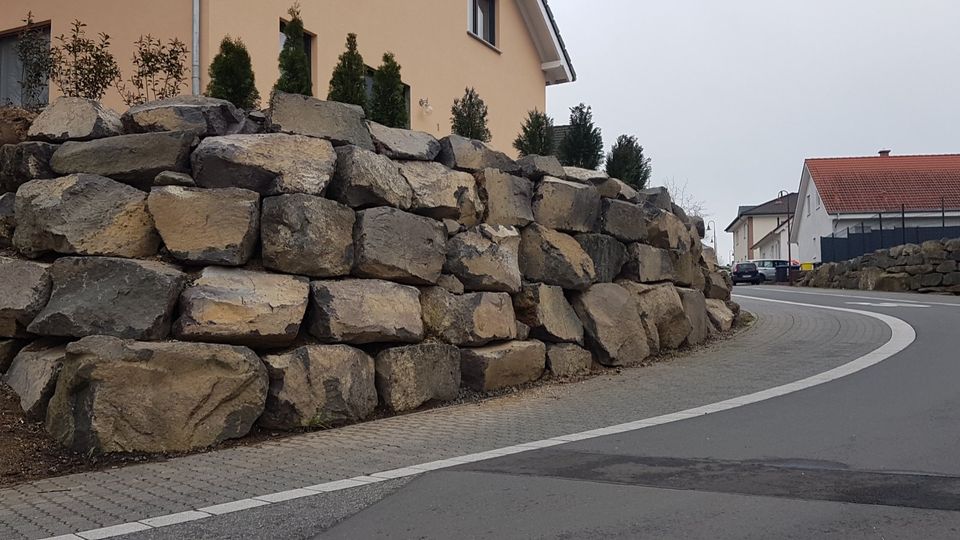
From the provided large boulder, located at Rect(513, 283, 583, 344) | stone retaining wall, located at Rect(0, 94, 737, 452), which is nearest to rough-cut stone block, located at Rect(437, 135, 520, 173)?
stone retaining wall, located at Rect(0, 94, 737, 452)

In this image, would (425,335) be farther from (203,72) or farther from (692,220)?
(692,220)

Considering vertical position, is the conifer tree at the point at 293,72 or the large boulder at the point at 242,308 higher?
the conifer tree at the point at 293,72

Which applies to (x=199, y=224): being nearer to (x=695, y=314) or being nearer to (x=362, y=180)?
(x=362, y=180)

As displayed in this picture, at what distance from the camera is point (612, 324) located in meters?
11.4

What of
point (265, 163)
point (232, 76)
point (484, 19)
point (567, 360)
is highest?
point (484, 19)

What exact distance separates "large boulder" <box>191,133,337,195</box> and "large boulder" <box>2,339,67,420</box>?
6.60 feet

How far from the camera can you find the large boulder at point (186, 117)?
8242mm

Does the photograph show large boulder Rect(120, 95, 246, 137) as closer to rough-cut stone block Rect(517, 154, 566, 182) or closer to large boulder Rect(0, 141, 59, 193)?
large boulder Rect(0, 141, 59, 193)

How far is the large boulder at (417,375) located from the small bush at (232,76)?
3.57 meters

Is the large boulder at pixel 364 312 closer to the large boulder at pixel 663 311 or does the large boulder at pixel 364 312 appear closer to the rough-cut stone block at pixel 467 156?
the rough-cut stone block at pixel 467 156

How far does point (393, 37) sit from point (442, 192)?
6.53 m

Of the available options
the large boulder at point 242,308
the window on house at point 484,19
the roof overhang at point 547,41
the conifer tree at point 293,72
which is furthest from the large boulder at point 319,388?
the roof overhang at point 547,41

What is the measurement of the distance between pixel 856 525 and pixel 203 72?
9.65 meters

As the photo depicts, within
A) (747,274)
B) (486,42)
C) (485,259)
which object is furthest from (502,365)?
(747,274)
